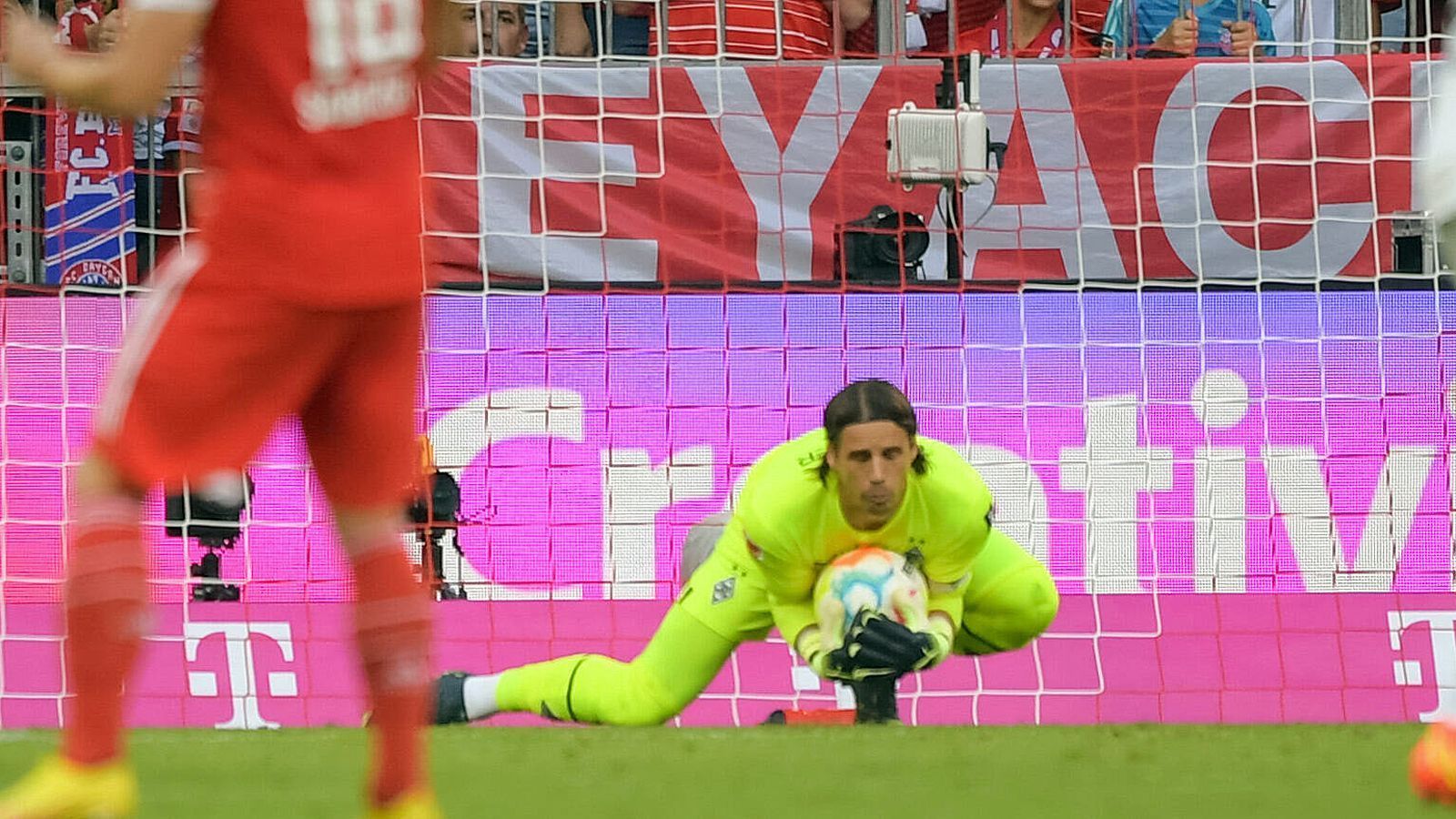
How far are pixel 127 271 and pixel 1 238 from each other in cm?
47

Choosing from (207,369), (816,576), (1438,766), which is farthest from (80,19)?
(1438,766)

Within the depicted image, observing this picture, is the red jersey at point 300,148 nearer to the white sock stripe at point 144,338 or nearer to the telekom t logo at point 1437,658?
the white sock stripe at point 144,338

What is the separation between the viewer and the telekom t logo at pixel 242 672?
7.80m

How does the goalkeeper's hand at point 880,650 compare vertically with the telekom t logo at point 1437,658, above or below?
above

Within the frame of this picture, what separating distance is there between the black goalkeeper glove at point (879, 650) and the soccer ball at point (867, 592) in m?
0.05

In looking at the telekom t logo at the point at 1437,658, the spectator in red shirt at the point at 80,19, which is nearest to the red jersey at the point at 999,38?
the telekom t logo at the point at 1437,658

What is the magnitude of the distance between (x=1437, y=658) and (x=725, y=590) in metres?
2.62

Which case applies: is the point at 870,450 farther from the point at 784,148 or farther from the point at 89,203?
the point at 89,203

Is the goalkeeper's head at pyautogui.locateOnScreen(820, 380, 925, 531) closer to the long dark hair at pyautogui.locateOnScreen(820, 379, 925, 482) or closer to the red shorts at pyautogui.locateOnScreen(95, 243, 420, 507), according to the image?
the long dark hair at pyautogui.locateOnScreen(820, 379, 925, 482)

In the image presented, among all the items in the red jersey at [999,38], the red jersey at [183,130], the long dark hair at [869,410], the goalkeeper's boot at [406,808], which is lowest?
the goalkeeper's boot at [406,808]

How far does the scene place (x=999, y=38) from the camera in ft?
30.5

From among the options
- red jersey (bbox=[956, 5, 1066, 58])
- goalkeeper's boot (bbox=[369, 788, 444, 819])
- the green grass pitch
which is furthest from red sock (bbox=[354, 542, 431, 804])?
red jersey (bbox=[956, 5, 1066, 58])

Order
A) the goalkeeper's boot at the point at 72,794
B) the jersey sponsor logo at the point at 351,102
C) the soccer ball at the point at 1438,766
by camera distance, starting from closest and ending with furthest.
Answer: the goalkeeper's boot at the point at 72,794, the jersey sponsor logo at the point at 351,102, the soccer ball at the point at 1438,766

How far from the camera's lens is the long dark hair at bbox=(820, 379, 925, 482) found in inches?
255
